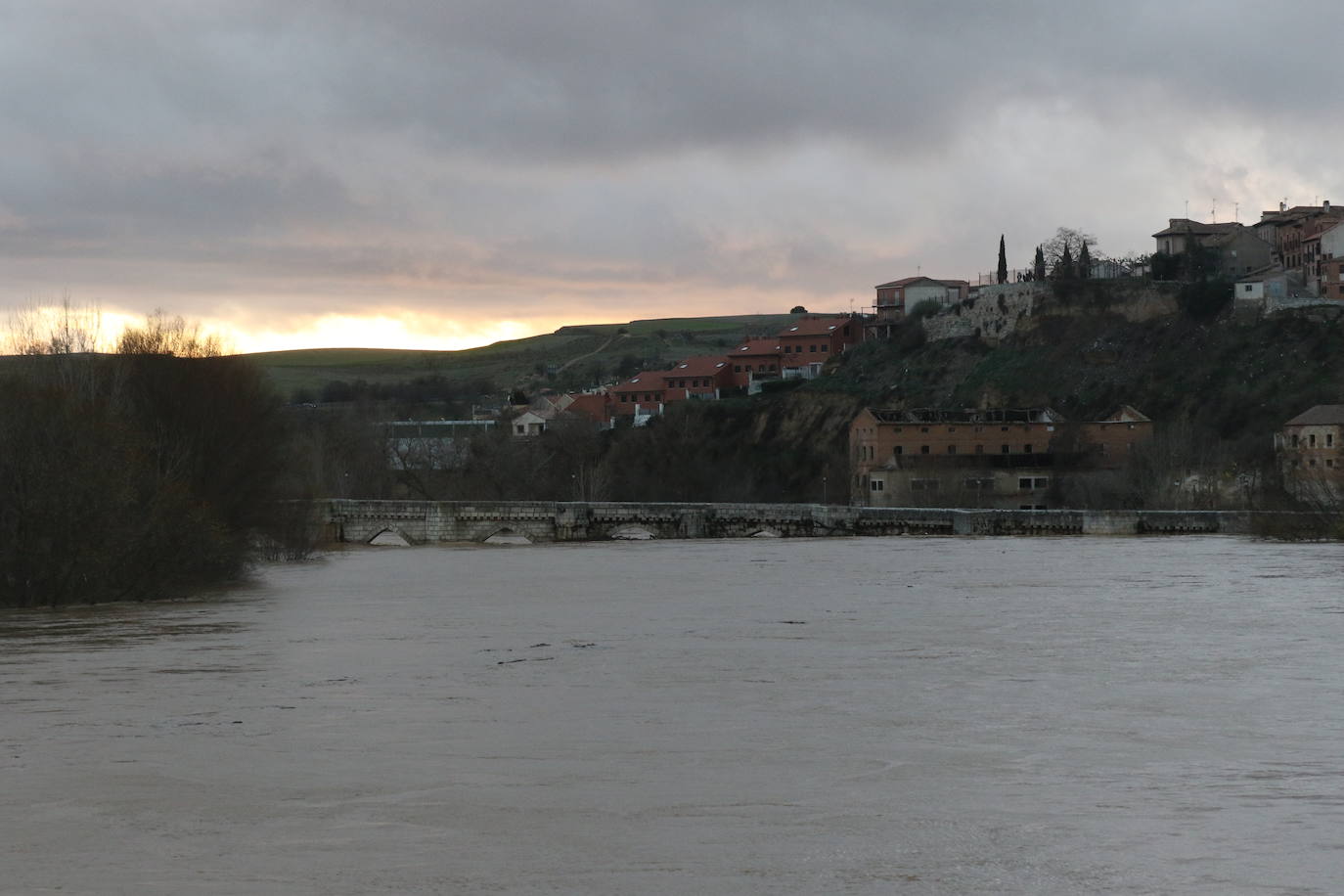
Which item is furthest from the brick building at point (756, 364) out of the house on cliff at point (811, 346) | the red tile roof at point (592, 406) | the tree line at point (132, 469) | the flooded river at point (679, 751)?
the flooded river at point (679, 751)

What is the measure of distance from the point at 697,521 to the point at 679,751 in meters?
72.9

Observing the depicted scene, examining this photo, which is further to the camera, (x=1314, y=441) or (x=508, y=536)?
(x=1314, y=441)

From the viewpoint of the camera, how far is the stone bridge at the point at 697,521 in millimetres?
81250

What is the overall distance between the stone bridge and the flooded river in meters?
44.8

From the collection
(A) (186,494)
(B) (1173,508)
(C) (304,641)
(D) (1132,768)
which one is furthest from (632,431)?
(D) (1132,768)

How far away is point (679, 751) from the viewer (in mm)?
17625

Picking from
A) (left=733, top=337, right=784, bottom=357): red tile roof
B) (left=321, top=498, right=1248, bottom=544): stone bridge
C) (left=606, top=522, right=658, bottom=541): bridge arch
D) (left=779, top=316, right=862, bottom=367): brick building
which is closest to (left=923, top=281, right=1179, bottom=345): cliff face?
(left=779, top=316, right=862, bottom=367): brick building

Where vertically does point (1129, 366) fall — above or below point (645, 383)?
below

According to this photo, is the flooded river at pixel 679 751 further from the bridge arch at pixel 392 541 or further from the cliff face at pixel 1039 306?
the cliff face at pixel 1039 306

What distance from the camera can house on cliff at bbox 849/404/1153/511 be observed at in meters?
107

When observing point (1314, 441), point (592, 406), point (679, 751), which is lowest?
point (679, 751)

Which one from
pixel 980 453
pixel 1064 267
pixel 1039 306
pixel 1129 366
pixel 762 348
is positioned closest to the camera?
pixel 980 453

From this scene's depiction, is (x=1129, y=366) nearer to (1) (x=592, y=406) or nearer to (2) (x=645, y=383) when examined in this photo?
(2) (x=645, y=383)

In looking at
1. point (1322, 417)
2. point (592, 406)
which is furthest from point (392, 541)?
point (592, 406)
